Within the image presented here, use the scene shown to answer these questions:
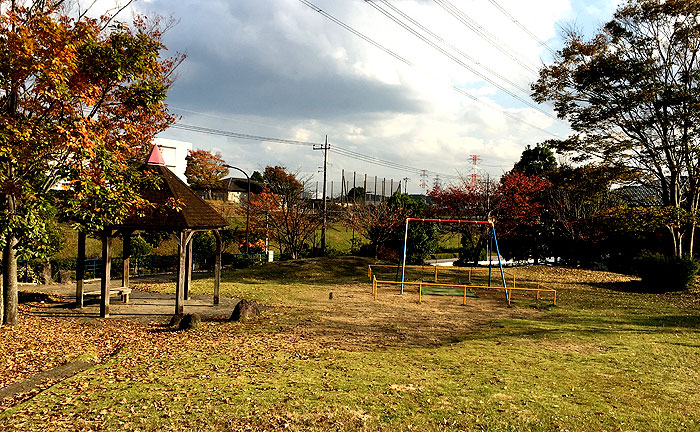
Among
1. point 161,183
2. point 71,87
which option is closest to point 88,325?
point 161,183

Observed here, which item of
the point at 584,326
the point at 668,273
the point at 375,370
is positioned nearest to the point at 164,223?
the point at 375,370

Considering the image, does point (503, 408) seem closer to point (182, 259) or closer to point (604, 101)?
point (182, 259)

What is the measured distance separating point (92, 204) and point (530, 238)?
3019 cm

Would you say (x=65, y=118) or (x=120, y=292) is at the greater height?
(x=65, y=118)

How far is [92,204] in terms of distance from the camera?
Result: 12039 millimetres

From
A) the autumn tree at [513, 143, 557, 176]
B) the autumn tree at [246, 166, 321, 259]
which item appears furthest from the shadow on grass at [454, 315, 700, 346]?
the autumn tree at [513, 143, 557, 176]

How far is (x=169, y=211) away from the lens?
14953mm

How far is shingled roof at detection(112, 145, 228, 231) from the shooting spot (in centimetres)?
1460

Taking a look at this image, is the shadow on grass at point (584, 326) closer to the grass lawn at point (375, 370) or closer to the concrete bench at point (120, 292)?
the grass lawn at point (375, 370)

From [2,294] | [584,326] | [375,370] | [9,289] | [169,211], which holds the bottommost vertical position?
[375,370]

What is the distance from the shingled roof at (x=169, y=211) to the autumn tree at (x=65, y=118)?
1.59 meters

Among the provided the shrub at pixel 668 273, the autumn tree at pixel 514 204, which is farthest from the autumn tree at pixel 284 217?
the shrub at pixel 668 273

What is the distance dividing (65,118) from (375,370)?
966cm

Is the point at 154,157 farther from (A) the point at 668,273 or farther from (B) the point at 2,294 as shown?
(A) the point at 668,273
